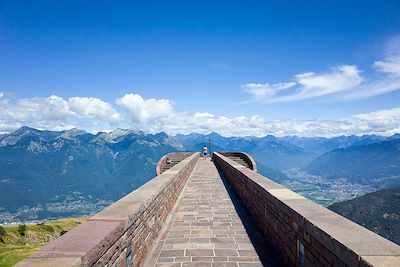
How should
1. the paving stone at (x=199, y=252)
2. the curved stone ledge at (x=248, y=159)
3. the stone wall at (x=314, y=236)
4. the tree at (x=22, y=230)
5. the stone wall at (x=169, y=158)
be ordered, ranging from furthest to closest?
the stone wall at (x=169, y=158) → the tree at (x=22, y=230) → the curved stone ledge at (x=248, y=159) → the paving stone at (x=199, y=252) → the stone wall at (x=314, y=236)

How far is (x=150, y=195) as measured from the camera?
5723 mm

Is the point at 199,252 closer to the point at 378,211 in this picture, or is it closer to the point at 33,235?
the point at 33,235

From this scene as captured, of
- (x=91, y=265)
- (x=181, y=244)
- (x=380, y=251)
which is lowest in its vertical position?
(x=181, y=244)

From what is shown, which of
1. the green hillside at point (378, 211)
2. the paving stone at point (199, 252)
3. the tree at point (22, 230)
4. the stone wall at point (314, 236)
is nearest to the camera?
the stone wall at point (314, 236)

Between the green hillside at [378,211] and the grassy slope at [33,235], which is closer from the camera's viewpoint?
the grassy slope at [33,235]

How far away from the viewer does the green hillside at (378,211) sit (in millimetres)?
99887

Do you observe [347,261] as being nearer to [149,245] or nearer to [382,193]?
[149,245]

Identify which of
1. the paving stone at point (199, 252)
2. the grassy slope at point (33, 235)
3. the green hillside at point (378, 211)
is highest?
the paving stone at point (199, 252)

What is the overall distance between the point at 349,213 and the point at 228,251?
122931 mm

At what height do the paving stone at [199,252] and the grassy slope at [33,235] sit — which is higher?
the paving stone at [199,252]

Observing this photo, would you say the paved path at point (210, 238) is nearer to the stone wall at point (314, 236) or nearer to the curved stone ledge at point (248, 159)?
the stone wall at point (314, 236)

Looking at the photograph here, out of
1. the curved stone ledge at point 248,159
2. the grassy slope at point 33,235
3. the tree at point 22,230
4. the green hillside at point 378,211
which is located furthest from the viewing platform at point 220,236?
the green hillside at point 378,211

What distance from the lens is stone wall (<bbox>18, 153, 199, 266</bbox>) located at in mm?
2777

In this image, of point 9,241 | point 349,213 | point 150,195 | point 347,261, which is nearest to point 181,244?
point 150,195
